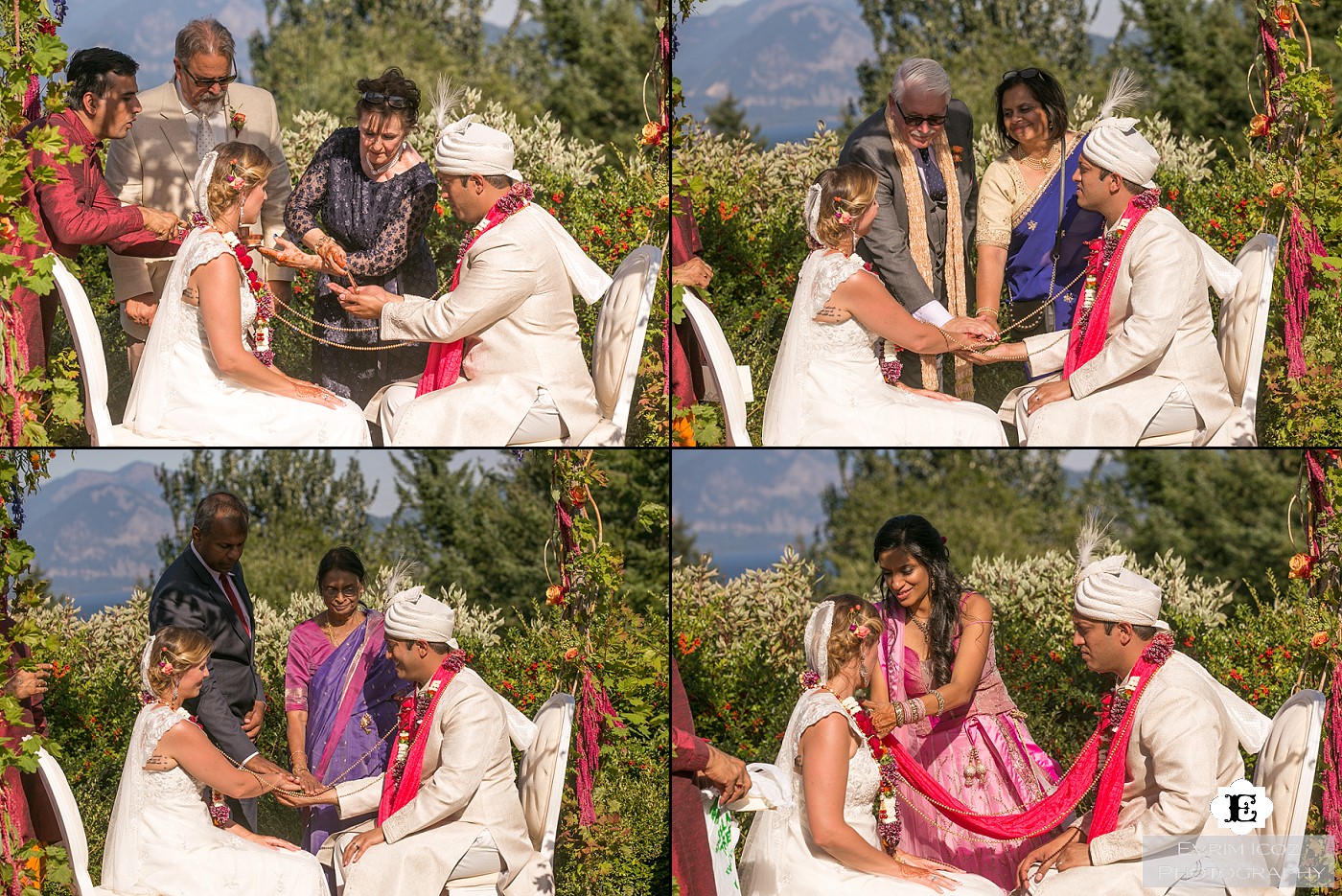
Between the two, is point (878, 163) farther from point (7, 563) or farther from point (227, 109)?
point (7, 563)

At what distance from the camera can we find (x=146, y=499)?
14.1 m

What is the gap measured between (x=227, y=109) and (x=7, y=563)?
225cm

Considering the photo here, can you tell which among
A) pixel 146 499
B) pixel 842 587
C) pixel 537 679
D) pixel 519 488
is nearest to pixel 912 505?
pixel 842 587

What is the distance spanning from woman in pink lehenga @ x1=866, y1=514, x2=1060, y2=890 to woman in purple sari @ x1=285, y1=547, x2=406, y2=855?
2130mm

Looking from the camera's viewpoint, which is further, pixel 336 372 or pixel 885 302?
pixel 336 372

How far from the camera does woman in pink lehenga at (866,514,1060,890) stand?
6.34m

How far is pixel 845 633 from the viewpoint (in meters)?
5.67

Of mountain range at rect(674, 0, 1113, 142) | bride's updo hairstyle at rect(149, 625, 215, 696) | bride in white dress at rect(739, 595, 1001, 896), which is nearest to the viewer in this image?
bride in white dress at rect(739, 595, 1001, 896)

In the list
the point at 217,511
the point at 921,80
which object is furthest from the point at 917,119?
the point at 217,511

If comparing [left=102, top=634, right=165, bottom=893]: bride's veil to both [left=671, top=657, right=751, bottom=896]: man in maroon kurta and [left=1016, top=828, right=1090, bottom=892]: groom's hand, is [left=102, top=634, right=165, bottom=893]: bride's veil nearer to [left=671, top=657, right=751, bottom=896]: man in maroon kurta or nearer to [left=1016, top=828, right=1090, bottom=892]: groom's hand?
[left=671, top=657, right=751, bottom=896]: man in maroon kurta

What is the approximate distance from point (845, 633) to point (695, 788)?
0.85m

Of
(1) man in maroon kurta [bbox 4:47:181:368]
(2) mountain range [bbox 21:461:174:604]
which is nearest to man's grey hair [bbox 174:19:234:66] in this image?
(1) man in maroon kurta [bbox 4:47:181:368]

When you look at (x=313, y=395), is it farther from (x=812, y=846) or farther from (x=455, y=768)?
(x=812, y=846)

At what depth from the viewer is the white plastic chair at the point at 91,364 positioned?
20.3 ft
